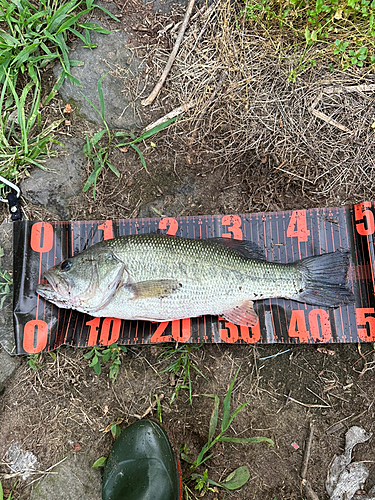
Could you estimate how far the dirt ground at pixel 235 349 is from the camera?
3.34 meters

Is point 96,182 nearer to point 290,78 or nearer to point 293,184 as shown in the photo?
point 293,184

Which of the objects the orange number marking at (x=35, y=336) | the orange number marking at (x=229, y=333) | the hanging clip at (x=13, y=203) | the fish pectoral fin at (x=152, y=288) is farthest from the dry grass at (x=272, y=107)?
the orange number marking at (x=35, y=336)

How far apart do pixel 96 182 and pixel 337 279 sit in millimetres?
2810

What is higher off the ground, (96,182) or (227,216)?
(96,182)

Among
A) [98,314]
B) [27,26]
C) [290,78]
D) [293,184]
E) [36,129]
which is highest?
[27,26]

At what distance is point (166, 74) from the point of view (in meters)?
3.75

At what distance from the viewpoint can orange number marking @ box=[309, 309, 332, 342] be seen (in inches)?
135

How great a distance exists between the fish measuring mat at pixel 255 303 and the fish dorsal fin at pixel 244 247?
58 millimetres

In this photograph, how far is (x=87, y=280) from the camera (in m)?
3.13

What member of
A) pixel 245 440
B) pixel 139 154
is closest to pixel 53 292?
pixel 139 154

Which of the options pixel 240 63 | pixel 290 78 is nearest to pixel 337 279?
pixel 290 78

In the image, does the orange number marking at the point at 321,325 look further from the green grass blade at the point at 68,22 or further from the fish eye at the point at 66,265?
the green grass blade at the point at 68,22

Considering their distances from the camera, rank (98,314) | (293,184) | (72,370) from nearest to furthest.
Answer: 1. (98,314)
2. (72,370)
3. (293,184)

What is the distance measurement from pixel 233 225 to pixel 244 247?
29 centimetres
